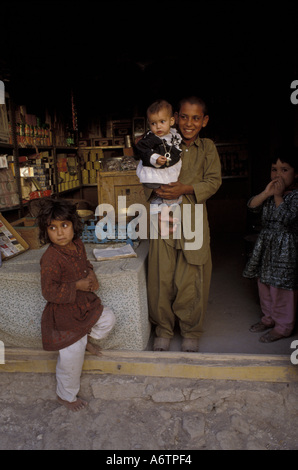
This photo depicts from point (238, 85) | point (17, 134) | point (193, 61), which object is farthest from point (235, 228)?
point (17, 134)

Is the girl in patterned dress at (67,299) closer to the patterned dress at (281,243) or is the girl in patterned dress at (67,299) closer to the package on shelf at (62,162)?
the patterned dress at (281,243)

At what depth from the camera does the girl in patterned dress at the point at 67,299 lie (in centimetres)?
195

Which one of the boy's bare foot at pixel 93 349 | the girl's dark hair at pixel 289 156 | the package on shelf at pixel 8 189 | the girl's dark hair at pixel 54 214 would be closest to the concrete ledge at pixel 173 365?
the boy's bare foot at pixel 93 349

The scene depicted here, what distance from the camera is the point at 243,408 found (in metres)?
2.11

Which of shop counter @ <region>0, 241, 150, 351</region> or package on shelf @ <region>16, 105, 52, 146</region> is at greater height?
package on shelf @ <region>16, 105, 52, 146</region>

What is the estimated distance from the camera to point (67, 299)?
1.95 metres

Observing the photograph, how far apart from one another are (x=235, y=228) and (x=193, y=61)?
279cm

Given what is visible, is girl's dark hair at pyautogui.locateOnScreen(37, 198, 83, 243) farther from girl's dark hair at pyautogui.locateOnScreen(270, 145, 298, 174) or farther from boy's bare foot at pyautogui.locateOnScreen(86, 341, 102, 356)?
girl's dark hair at pyautogui.locateOnScreen(270, 145, 298, 174)

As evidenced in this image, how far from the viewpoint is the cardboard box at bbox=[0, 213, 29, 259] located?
8.43 ft

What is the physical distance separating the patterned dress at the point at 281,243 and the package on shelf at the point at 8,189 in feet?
8.76

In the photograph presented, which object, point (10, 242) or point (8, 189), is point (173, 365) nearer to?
point (10, 242)

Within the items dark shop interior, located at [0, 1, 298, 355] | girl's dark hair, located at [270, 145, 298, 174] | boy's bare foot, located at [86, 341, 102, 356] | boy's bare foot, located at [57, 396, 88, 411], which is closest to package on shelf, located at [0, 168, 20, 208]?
dark shop interior, located at [0, 1, 298, 355]

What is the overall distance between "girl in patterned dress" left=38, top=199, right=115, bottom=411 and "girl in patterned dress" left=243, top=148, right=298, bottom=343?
1.14 m

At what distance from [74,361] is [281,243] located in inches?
59.9
